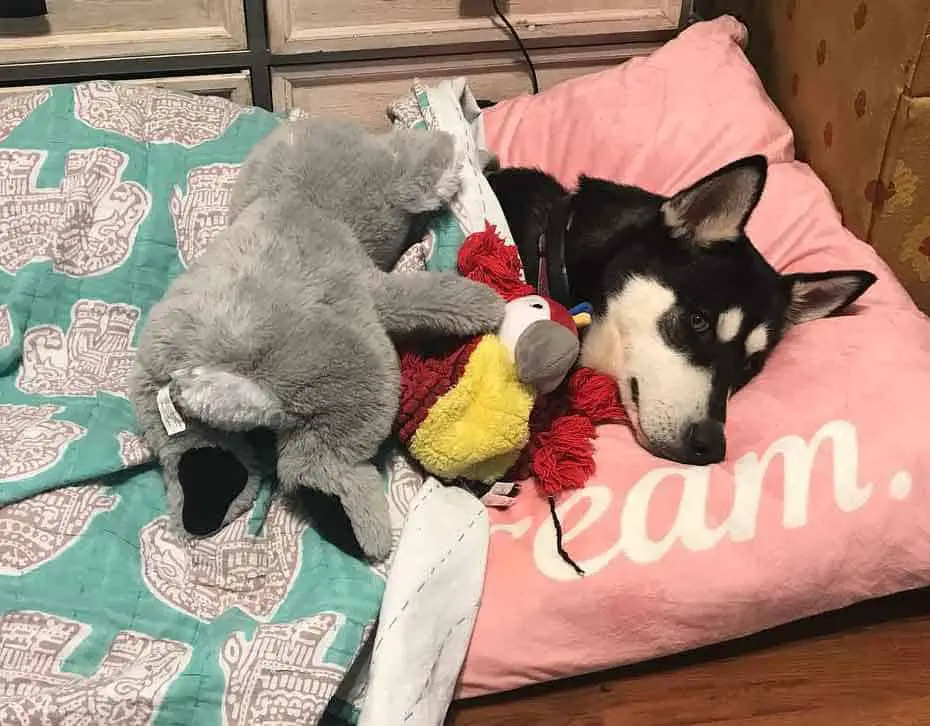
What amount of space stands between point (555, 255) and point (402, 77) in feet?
2.18

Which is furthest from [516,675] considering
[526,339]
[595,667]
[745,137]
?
[745,137]

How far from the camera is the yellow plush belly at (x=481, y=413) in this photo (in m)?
1.18

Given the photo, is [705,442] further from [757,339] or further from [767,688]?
[767,688]

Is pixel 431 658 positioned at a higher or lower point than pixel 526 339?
lower

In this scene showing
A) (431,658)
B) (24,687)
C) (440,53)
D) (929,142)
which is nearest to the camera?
(24,687)

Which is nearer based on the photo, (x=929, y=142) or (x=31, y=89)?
(x=929, y=142)

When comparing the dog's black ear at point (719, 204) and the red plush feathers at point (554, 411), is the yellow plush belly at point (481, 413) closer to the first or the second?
the red plush feathers at point (554, 411)

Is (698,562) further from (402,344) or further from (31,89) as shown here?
(31,89)

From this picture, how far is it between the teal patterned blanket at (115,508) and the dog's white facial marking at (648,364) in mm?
467

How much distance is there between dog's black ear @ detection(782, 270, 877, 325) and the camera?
56.5 inches

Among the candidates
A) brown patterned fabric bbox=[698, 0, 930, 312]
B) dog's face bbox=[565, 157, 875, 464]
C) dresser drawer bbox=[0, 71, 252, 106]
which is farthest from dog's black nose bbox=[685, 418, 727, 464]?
dresser drawer bbox=[0, 71, 252, 106]

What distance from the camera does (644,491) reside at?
1.27 metres

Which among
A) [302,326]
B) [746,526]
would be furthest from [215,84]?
[746,526]

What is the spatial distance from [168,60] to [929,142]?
1397 mm
